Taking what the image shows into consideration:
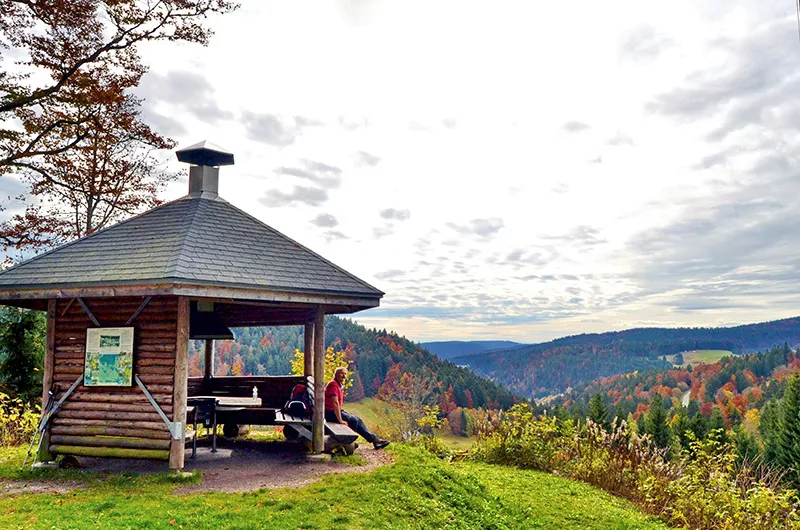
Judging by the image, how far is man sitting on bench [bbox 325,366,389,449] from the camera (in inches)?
442

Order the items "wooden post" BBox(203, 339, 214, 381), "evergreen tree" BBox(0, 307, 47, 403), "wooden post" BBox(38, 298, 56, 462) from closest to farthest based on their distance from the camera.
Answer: "wooden post" BBox(38, 298, 56, 462), "wooden post" BBox(203, 339, 214, 381), "evergreen tree" BBox(0, 307, 47, 403)

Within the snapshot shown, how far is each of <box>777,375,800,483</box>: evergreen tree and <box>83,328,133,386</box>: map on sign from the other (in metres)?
41.6

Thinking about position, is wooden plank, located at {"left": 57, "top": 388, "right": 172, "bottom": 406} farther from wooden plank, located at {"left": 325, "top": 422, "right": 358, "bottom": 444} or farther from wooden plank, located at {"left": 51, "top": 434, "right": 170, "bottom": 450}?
wooden plank, located at {"left": 325, "top": 422, "right": 358, "bottom": 444}

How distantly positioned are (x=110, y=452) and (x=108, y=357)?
1.48 m

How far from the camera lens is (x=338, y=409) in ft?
36.9

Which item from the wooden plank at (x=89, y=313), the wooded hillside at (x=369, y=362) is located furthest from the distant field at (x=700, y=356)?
the wooden plank at (x=89, y=313)

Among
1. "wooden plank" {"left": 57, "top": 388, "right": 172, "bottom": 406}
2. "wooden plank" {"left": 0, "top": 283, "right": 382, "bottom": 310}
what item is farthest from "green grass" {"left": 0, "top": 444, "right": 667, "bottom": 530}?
"wooden plank" {"left": 0, "top": 283, "right": 382, "bottom": 310}

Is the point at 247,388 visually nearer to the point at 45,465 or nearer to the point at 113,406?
the point at 113,406

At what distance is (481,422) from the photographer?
14539mm

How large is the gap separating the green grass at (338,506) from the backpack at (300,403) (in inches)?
79.6

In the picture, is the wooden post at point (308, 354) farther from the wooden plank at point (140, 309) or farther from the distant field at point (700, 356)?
the distant field at point (700, 356)

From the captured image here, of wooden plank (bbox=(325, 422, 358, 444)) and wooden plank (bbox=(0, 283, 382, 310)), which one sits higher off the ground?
wooden plank (bbox=(0, 283, 382, 310))

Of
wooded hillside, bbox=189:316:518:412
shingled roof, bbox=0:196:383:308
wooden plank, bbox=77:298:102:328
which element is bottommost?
wooded hillside, bbox=189:316:518:412

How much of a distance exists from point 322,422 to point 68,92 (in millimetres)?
12025
